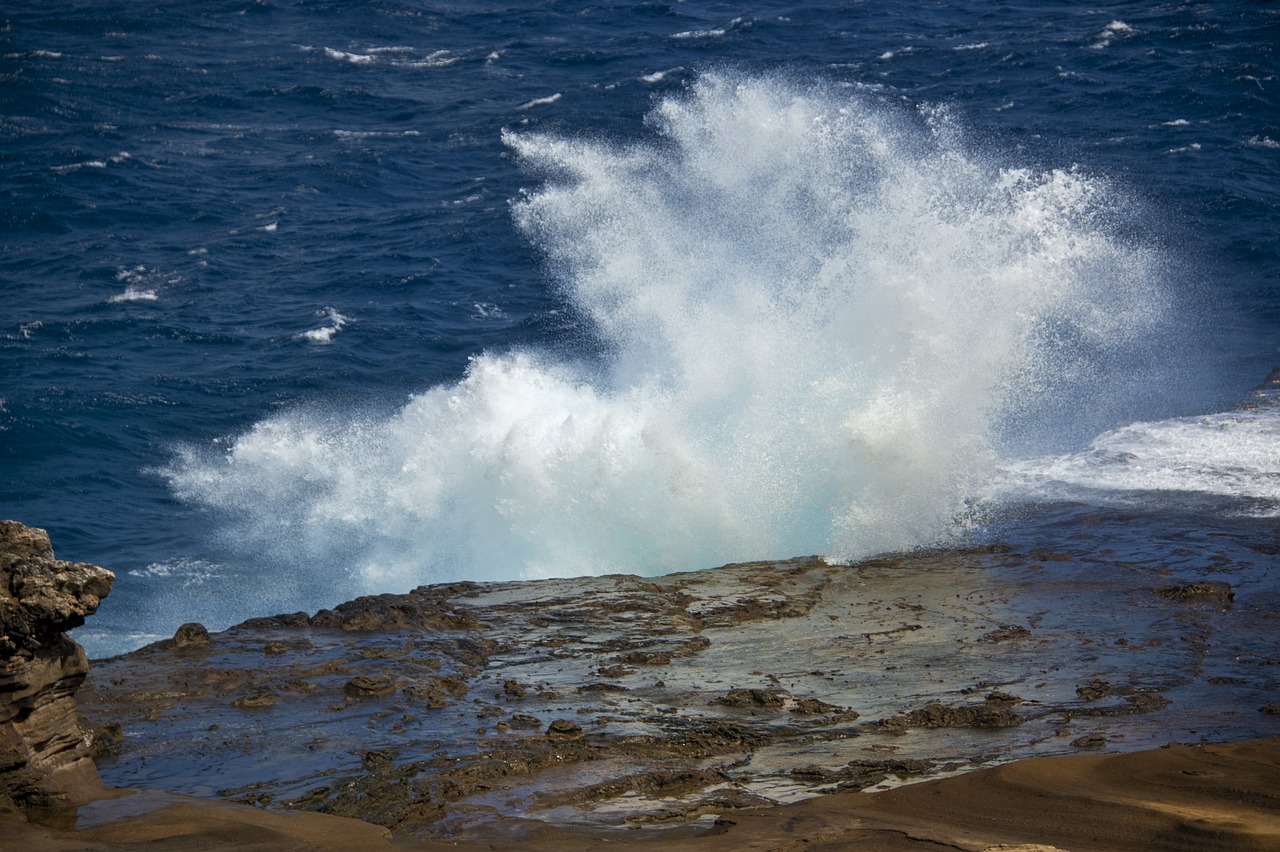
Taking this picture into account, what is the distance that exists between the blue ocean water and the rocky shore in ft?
8.43

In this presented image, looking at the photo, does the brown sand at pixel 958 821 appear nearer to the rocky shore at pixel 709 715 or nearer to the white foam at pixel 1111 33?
the rocky shore at pixel 709 715

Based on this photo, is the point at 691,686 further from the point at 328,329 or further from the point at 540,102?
the point at 540,102

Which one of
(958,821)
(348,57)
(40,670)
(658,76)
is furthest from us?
(348,57)

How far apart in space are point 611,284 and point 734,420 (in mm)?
6768

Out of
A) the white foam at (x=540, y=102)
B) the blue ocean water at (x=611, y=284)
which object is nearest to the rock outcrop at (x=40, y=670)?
the blue ocean water at (x=611, y=284)

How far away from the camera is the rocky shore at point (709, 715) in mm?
6484

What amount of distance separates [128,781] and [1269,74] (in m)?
29.2

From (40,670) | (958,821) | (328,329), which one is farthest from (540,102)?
(958,821)

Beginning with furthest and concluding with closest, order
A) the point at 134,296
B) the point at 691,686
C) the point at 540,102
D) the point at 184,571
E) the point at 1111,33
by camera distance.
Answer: the point at 1111,33, the point at 540,102, the point at 134,296, the point at 184,571, the point at 691,686

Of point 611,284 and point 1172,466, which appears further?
point 611,284

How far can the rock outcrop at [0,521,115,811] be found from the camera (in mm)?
7066

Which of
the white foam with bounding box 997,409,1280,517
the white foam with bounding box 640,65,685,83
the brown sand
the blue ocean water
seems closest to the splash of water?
the blue ocean water

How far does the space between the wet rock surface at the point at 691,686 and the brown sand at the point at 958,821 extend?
0.30 metres

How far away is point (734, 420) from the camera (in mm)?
15344
